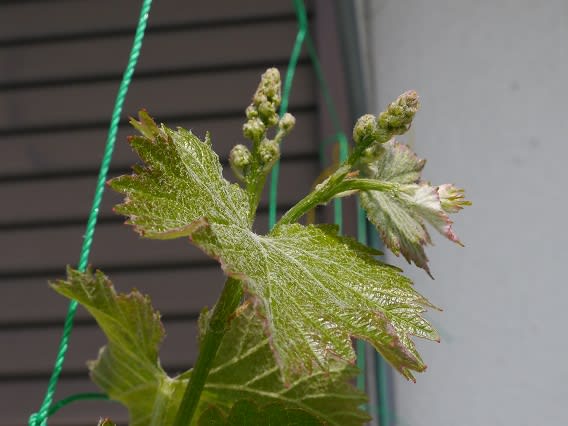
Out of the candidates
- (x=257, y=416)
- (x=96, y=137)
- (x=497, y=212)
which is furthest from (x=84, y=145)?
(x=257, y=416)

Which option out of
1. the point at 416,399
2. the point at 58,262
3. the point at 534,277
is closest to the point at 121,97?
the point at 534,277

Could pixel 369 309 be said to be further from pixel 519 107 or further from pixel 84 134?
pixel 84 134

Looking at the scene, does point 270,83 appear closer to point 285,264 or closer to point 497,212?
point 285,264

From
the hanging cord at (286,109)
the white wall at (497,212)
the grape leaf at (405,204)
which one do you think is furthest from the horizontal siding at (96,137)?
the grape leaf at (405,204)

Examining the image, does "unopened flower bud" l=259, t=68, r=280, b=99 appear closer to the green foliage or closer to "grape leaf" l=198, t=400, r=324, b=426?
the green foliage

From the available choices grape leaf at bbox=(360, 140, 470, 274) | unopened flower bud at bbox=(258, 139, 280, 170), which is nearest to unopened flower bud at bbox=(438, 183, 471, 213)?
grape leaf at bbox=(360, 140, 470, 274)

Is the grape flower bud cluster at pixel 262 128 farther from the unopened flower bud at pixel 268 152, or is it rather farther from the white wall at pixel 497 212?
the white wall at pixel 497 212
